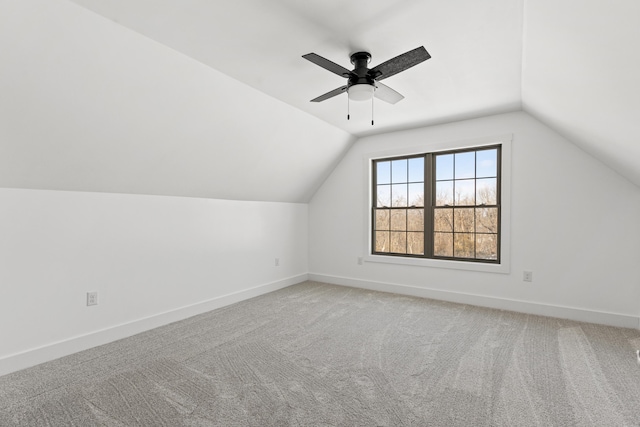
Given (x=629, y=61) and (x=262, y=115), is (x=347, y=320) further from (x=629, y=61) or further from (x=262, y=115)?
(x=629, y=61)

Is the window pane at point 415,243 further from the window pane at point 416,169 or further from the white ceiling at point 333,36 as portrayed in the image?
the white ceiling at point 333,36

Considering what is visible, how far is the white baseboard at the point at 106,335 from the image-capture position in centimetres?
245

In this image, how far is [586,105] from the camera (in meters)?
2.44

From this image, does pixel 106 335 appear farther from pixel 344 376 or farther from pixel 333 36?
pixel 333 36

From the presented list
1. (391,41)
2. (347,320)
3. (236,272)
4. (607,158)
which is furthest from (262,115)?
(607,158)

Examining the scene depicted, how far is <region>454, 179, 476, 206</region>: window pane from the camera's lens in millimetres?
4340

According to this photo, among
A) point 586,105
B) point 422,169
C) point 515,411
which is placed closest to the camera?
point 515,411

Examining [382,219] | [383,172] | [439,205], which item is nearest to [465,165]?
[439,205]

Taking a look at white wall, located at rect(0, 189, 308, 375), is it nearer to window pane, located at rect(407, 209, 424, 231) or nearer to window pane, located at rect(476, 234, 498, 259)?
window pane, located at rect(407, 209, 424, 231)

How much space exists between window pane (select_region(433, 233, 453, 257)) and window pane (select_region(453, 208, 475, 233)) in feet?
0.53

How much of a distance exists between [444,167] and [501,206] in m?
0.96

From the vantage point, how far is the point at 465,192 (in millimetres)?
4387

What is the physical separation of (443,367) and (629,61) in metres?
2.33

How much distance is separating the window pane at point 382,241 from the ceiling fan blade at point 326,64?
3166 mm
